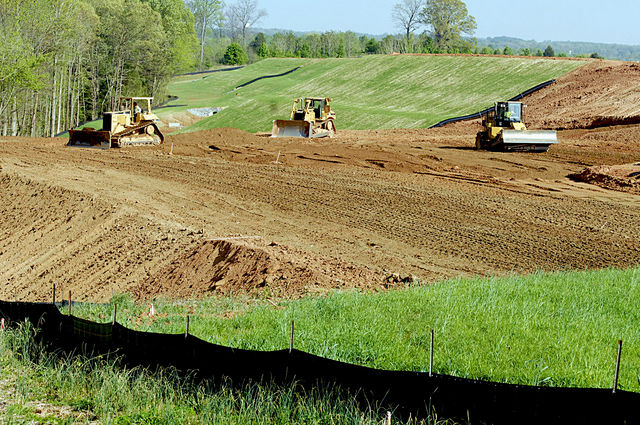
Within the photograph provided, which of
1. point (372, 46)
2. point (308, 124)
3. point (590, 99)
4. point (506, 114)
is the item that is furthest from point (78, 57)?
point (372, 46)

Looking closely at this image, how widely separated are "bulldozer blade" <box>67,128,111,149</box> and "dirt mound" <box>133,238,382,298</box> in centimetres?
2110

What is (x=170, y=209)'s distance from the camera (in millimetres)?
19250

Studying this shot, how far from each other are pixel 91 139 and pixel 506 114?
20331 mm

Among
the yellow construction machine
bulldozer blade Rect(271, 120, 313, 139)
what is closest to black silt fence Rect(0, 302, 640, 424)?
the yellow construction machine

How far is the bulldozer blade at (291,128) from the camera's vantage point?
3788 cm

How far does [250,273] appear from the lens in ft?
40.7

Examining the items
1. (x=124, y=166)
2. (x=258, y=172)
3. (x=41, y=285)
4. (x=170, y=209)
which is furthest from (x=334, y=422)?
(x=124, y=166)

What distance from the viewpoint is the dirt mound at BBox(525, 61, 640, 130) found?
128 ft

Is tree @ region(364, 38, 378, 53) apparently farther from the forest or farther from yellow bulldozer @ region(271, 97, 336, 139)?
yellow bulldozer @ region(271, 97, 336, 139)

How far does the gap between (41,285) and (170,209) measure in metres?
4.56

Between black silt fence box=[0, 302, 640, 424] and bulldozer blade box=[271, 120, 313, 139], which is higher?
bulldozer blade box=[271, 120, 313, 139]

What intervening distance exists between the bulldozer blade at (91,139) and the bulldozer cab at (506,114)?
18.6 meters

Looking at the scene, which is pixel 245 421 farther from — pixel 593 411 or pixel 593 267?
pixel 593 267

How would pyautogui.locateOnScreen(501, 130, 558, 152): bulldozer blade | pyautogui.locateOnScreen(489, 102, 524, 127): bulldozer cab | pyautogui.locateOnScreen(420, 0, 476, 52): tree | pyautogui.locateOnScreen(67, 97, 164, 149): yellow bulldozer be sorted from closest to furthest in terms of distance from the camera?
pyautogui.locateOnScreen(501, 130, 558, 152): bulldozer blade → pyautogui.locateOnScreen(489, 102, 524, 127): bulldozer cab → pyautogui.locateOnScreen(67, 97, 164, 149): yellow bulldozer → pyautogui.locateOnScreen(420, 0, 476, 52): tree
